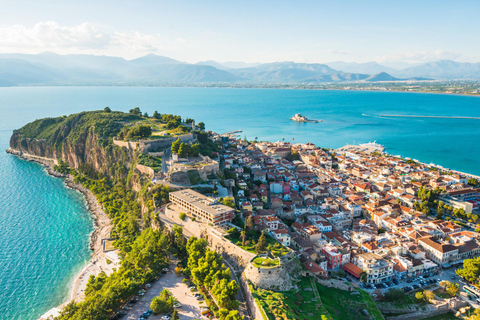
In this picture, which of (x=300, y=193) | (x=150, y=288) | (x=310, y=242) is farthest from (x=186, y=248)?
(x=300, y=193)

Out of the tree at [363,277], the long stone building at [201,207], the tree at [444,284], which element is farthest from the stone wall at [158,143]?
the tree at [444,284]

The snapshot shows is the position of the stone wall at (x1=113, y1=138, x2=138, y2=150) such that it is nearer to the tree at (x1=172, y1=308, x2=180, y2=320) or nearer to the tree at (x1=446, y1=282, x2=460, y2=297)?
the tree at (x1=172, y1=308, x2=180, y2=320)

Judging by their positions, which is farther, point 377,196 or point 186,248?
point 377,196

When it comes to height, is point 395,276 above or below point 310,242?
below

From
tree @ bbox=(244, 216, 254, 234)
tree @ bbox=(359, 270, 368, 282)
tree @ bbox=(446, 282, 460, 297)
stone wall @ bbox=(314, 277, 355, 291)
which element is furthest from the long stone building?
tree @ bbox=(446, 282, 460, 297)

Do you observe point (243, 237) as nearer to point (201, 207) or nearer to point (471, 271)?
point (201, 207)

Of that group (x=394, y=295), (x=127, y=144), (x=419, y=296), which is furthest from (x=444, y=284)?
(x=127, y=144)

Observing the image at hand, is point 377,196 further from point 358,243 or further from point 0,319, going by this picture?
point 0,319
